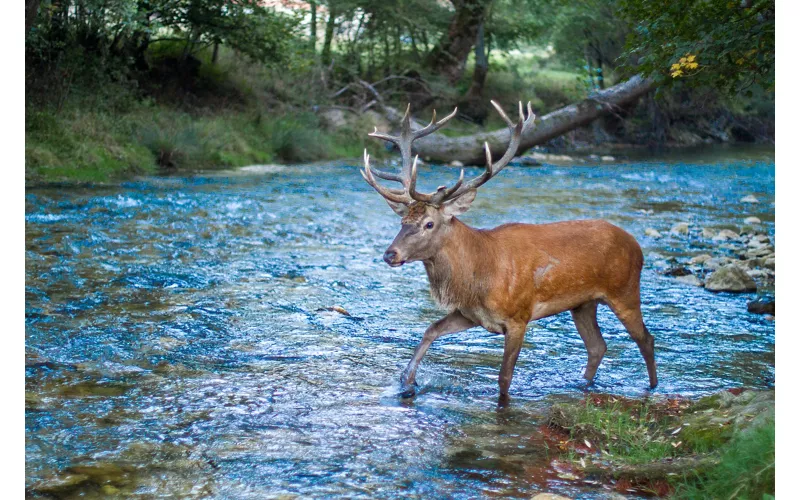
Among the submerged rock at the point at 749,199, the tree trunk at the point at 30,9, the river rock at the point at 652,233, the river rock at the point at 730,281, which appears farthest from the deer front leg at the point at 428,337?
the submerged rock at the point at 749,199

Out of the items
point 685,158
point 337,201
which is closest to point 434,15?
point 685,158

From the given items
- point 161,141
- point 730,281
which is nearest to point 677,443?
point 730,281

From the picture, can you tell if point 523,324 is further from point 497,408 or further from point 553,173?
point 553,173

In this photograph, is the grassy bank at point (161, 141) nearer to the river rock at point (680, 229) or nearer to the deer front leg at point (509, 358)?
the river rock at point (680, 229)

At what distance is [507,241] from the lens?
23.5ft

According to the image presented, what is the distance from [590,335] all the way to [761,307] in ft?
10.8

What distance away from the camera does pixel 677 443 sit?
5387 mm

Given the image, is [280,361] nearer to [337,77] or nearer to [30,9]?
[30,9]

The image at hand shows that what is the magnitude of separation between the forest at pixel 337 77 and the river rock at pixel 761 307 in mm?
2438

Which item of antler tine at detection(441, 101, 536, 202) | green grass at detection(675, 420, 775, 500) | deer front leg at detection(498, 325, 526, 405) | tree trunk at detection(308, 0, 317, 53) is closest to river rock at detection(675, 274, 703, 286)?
antler tine at detection(441, 101, 536, 202)

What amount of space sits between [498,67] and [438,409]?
33.6 metres

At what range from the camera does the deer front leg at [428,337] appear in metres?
6.89

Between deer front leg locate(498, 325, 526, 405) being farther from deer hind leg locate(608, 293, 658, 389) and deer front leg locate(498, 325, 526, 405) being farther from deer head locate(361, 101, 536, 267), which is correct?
deer hind leg locate(608, 293, 658, 389)

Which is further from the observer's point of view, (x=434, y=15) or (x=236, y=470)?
(x=434, y=15)
